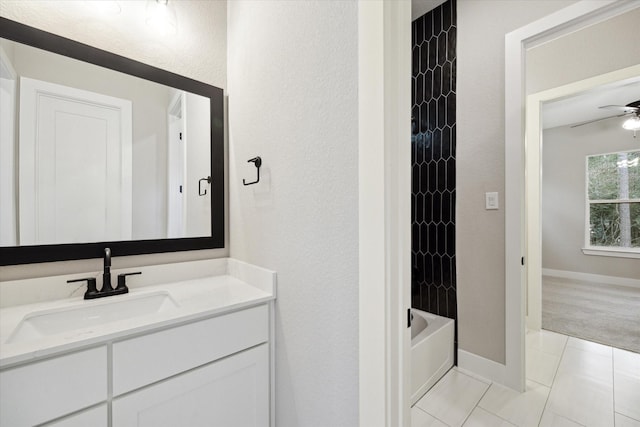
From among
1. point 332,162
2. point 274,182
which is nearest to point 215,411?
point 274,182

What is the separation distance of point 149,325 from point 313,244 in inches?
22.9

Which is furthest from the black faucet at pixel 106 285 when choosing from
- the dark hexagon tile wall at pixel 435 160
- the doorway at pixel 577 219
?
the doorway at pixel 577 219

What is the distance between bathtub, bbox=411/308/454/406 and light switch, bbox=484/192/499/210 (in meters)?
0.85

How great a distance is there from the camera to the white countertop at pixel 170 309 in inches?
29.3

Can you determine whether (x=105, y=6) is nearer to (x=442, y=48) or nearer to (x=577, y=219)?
(x=442, y=48)

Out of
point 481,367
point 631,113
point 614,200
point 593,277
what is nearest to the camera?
point 481,367

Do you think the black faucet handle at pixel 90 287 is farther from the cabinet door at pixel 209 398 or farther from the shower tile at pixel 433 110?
the shower tile at pixel 433 110

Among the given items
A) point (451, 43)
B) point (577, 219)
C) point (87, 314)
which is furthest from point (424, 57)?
point (577, 219)

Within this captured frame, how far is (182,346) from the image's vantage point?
A: 938mm

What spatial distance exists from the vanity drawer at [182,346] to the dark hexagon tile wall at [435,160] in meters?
1.51

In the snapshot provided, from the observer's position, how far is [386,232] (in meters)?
0.71

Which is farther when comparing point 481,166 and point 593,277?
point 593,277

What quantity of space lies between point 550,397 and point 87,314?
95.4 inches

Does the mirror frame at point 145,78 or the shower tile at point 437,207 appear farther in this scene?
the shower tile at point 437,207
